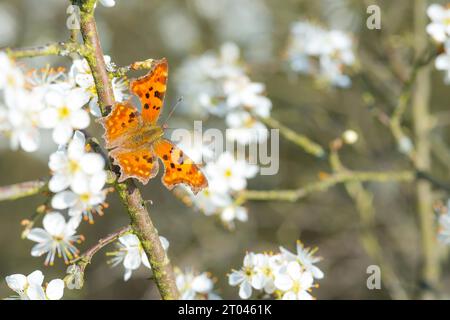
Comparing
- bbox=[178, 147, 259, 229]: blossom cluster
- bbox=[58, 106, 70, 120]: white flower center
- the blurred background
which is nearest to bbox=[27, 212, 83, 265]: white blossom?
bbox=[58, 106, 70, 120]: white flower center

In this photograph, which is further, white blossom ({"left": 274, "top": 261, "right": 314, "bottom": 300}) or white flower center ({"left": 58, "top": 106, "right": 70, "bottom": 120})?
white blossom ({"left": 274, "top": 261, "right": 314, "bottom": 300})

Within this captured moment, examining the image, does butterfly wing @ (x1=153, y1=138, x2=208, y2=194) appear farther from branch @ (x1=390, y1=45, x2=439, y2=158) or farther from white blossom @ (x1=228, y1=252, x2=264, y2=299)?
branch @ (x1=390, y1=45, x2=439, y2=158)

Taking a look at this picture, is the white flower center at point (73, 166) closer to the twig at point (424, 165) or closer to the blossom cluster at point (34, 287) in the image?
the blossom cluster at point (34, 287)

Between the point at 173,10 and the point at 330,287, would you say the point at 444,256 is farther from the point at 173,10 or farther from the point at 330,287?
the point at 173,10

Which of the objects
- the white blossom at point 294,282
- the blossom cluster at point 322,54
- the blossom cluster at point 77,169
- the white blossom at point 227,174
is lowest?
the white blossom at point 294,282

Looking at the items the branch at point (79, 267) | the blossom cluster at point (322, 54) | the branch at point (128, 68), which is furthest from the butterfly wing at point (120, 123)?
the blossom cluster at point (322, 54)
